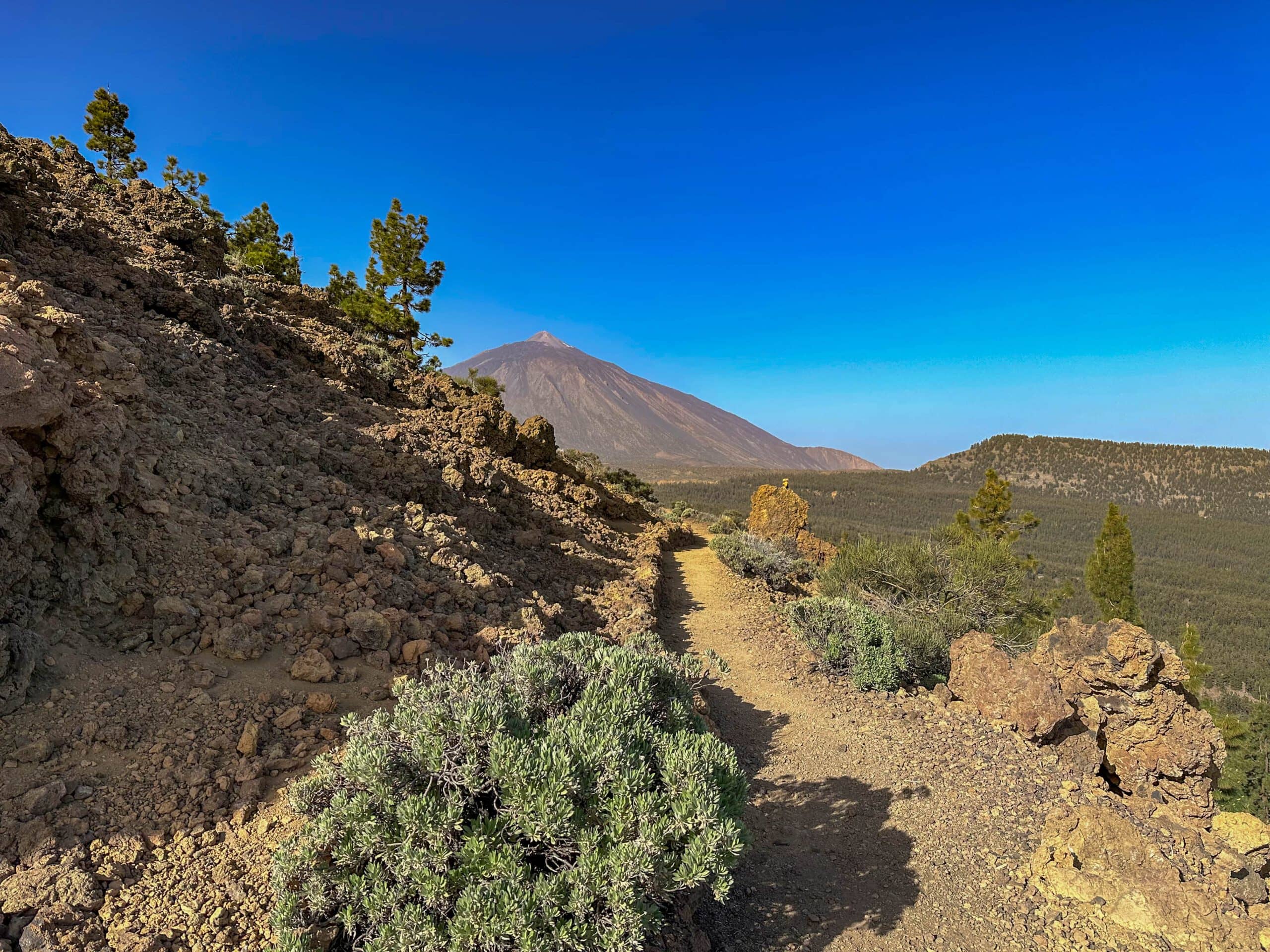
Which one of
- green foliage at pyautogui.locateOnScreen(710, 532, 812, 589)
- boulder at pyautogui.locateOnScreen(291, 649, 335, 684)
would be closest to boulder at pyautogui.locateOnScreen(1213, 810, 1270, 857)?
boulder at pyautogui.locateOnScreen(291, 649, 335, 684)

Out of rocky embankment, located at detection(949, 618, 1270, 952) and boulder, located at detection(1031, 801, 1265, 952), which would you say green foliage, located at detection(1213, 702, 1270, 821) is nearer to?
rocky embankment, located at detection(949, 618, 1270, 952)

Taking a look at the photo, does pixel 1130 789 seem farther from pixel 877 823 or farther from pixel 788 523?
pixel 788 523

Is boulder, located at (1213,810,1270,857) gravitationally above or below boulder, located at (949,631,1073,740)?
below

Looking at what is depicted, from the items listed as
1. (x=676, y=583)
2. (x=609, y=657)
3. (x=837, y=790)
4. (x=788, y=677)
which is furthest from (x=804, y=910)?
(x=676, y=583)

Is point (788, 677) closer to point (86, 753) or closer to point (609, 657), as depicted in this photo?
point (609, 657)

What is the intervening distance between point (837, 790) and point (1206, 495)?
76.2 m

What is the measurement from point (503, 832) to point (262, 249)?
18.8 meters

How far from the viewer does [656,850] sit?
2668mm

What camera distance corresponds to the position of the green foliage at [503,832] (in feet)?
8.23

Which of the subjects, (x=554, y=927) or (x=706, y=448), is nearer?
(x=554, y=927)

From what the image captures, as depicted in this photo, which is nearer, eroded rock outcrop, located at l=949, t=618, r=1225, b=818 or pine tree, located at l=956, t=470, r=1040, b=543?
eroded rock outcrop, located at l=949, t=618, r=1225, b=818

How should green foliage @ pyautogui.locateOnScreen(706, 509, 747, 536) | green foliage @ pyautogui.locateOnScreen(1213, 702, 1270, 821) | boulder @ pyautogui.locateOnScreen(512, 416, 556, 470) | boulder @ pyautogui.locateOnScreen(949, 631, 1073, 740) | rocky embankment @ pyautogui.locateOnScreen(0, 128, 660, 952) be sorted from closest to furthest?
rocky embankment @ pyautogui.locateOnScreen(0, 128, 660, 952)
boulder @ pyautogui.locateOnScreen(949, 631, 1073, 740)
green foliage @ pyautogui.locateOnScreen(1213, 702, 1270, 821)
boulder @ pyautogui.locateOnScreen(512, 416, 556, 470)
green foliage @ pyautogui.locateOnScreen(706, 509, 747, 536)

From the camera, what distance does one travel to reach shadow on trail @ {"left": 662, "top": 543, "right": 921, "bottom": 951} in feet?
12.1

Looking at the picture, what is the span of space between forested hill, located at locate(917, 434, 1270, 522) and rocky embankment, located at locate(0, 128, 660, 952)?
234 feet
